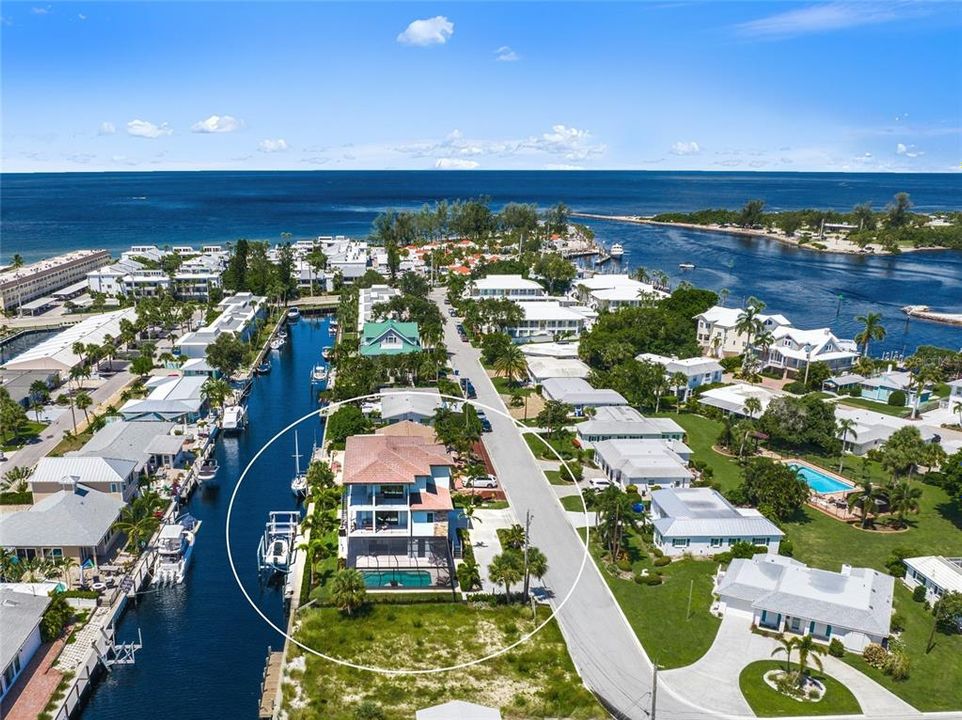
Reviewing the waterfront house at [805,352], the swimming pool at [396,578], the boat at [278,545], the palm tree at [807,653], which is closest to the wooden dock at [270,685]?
the swimming pool at [396,578]

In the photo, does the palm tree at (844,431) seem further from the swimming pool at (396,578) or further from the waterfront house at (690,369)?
the swimming pool at (396,578)

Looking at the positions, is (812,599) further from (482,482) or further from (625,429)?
(625,429)

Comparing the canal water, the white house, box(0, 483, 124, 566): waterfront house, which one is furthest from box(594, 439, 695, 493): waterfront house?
the white house

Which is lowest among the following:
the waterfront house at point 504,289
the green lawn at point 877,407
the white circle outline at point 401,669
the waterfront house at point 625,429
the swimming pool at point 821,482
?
the white circle outline at point 401,669

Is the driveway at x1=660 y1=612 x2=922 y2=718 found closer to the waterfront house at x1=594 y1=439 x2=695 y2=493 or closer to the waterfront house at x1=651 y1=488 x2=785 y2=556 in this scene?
the waterfront house at x1=651 y1=488 x2=785 y2=556

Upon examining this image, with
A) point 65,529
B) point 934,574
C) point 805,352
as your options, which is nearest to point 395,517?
point 65,529

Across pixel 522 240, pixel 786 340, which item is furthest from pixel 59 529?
pixel 522 240

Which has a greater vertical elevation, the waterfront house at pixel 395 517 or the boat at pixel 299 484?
the waterfront house at pixel 395 517
